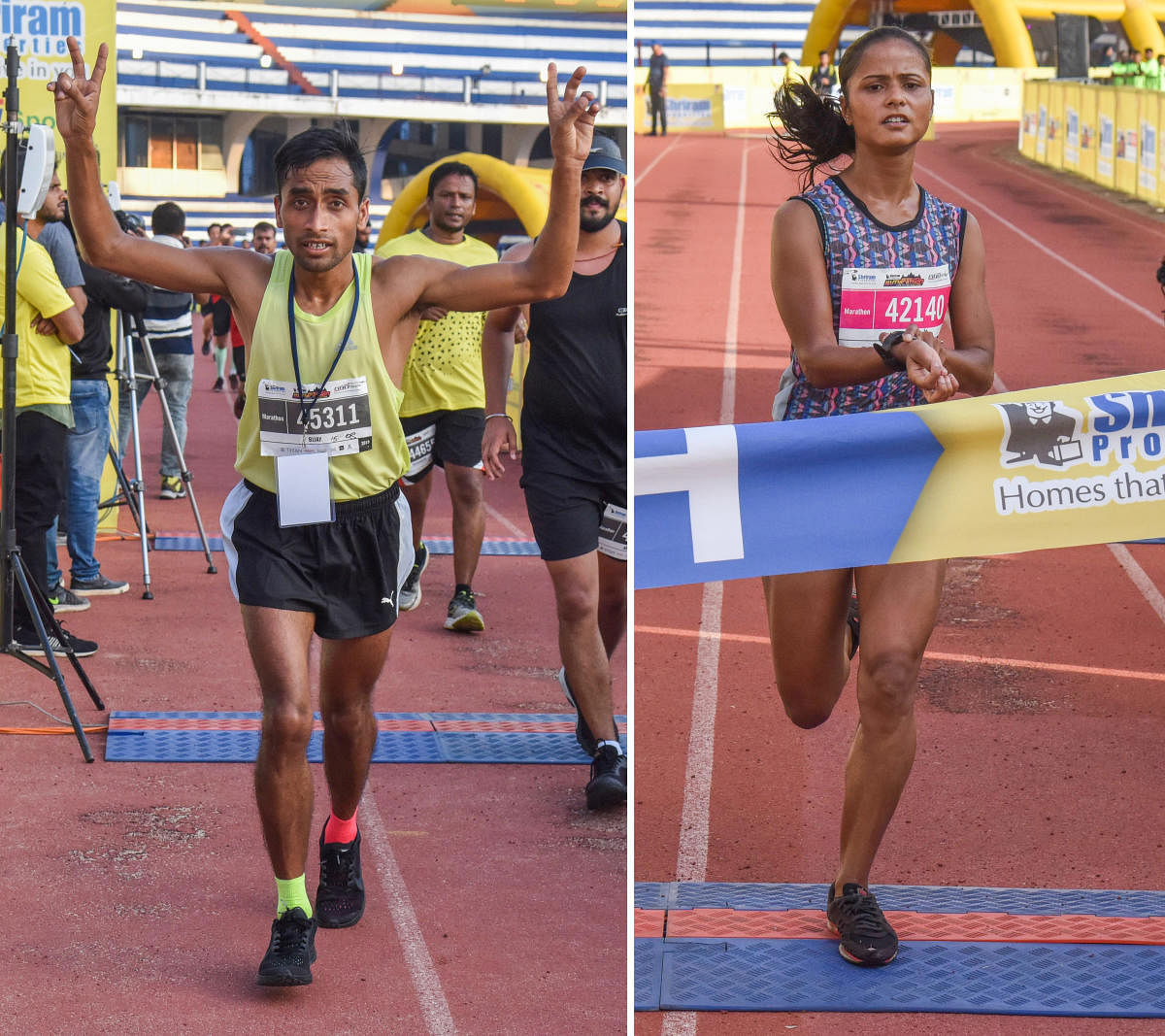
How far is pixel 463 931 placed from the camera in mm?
4203

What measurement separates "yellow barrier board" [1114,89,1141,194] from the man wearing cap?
21.5 m

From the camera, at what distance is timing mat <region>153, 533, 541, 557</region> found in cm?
980

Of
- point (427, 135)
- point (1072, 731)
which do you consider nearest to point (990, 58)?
point (427, 135)

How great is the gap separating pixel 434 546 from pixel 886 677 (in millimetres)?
6647

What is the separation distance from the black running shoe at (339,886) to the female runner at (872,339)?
127 cm

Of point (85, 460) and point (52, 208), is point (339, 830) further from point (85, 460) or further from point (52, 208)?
point (85, 460)

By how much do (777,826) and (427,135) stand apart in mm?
37616

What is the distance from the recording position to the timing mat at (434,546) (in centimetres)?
980

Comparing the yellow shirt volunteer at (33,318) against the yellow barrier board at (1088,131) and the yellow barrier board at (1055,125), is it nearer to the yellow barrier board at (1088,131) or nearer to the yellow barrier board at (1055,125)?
A: the yellow barrier board at (1088,131)

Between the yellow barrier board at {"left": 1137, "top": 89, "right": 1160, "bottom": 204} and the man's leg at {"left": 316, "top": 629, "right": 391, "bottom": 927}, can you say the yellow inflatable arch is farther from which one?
the man's leg at {"left": 316, "top": 629, "right": 391, "bottom": 927}

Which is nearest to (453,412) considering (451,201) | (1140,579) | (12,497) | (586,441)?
(451,201)

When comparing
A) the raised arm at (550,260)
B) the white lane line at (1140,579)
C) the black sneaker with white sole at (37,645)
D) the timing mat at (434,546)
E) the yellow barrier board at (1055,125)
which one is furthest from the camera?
the yellow barrier board at (1055,125)

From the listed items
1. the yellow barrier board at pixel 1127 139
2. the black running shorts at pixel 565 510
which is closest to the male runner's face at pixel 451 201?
the black running shorts at pixel 565 510

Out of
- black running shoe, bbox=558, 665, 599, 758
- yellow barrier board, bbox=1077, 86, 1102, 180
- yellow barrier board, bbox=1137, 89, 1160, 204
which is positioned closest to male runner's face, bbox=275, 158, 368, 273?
black running shoe, bbox=558, 665, 599, 758
